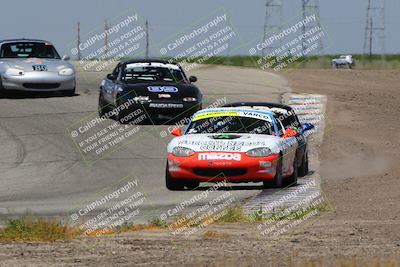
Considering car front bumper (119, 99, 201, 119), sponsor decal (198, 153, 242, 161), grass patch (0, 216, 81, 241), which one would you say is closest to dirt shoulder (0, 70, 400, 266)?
grass patch (0, 216, 81, 241)

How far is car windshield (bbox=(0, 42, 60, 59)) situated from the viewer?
3084 centimetres

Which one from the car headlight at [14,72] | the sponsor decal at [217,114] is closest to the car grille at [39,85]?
the car headlight at [14,72]

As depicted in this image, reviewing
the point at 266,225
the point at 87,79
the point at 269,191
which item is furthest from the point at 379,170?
the point at 87,79

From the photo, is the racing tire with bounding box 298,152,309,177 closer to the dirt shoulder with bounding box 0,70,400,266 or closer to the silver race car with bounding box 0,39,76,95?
the dirt shoulder with bounding box 0,70,400,266

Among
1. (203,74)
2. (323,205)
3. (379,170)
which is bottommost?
(203,74)

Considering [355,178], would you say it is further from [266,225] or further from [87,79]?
[87,79]

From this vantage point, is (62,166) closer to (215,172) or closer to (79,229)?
(215,172)

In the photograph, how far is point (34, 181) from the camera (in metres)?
19.8

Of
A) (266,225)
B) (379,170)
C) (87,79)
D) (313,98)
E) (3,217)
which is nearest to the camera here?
(266,225)

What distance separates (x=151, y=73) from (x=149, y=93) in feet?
4.53

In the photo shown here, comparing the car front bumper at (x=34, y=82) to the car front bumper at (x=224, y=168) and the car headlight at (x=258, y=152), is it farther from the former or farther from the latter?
the car headlight at (x=258, y=152)

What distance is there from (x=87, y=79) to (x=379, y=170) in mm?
19458

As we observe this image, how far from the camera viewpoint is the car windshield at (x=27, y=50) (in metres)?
30.8

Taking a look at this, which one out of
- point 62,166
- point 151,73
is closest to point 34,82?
point 151,73
